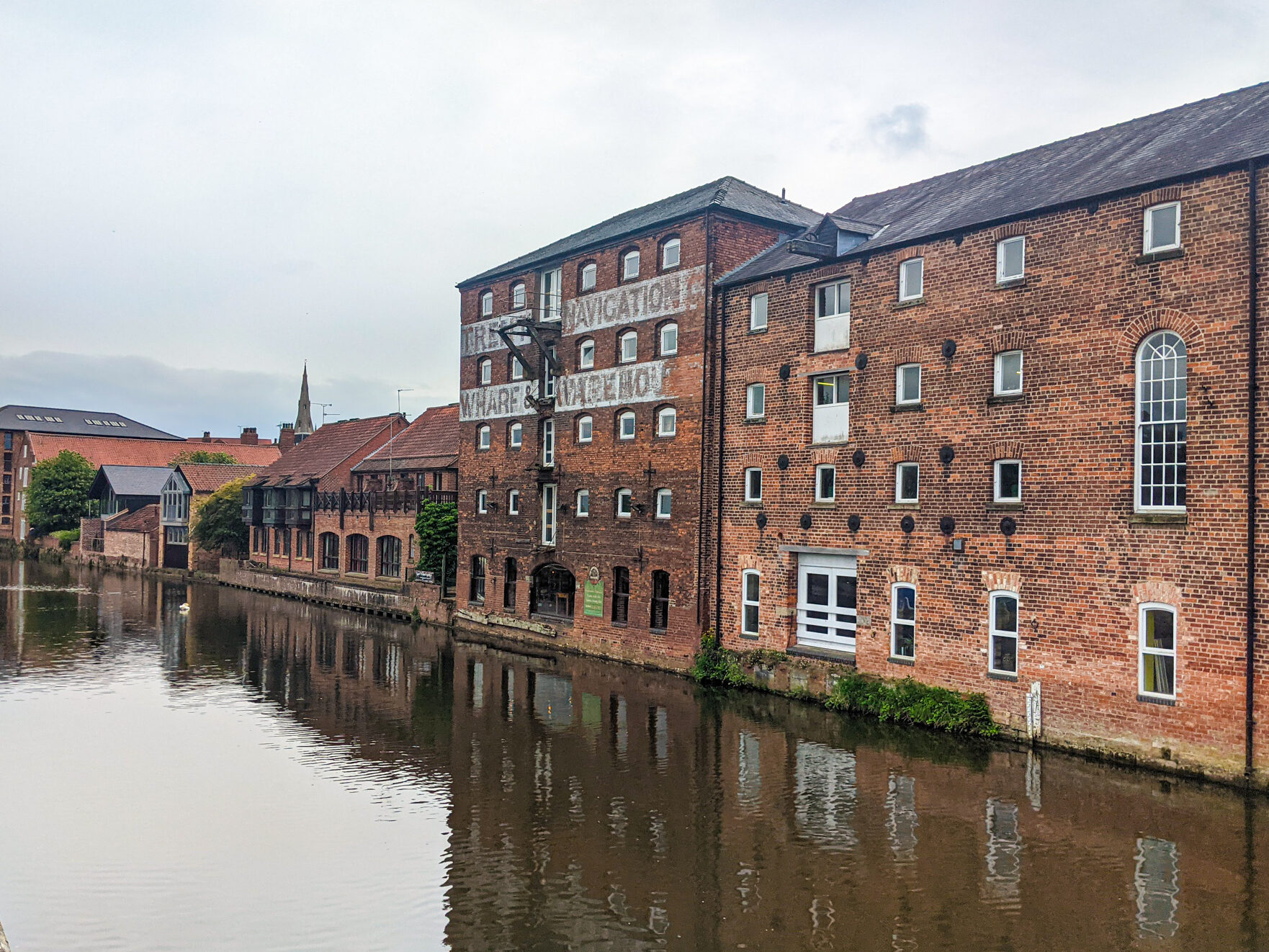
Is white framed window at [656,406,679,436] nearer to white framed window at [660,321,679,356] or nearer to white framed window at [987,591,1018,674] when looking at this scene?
white framed window at [660,321,679,356]

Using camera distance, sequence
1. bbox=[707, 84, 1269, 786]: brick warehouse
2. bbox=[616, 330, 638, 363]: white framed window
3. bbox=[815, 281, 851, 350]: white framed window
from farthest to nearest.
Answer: bbox=[616, 330, 638, 363]: white framed window < bbox=[815, 281, 851, 350]: white framed window < bbox=[707, 84, 1269, 786]: brick warehouse

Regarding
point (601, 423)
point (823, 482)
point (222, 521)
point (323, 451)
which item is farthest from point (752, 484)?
point (222, 521)

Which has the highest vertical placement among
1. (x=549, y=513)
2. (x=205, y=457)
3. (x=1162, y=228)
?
(x=1162, y=228)

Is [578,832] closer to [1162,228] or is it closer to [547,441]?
[1162,228]

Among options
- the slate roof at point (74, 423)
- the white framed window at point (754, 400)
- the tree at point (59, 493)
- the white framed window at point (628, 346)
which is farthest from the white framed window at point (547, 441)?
the slate roof at point (74, 423)

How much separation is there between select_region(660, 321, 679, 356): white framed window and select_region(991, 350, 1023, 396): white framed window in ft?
33.8

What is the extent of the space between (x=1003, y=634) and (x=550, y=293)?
19.8 m

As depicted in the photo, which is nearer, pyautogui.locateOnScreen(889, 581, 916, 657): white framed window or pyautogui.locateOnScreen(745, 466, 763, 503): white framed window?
pyautogui.locateOnScreen(889, 581, 916, 657): white framed window

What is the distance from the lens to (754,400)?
84.6 feet

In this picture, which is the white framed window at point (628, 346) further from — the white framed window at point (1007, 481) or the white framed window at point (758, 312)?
the white framed window at point (1007, 481)

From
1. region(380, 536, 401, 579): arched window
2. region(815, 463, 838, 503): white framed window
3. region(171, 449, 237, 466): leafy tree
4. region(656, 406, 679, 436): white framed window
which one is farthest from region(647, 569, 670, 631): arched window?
region(171, 449, 237, 466): leafy tree

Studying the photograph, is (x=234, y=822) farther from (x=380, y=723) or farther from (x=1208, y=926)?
(x=1208, y=926)

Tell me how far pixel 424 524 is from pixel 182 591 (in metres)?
19.8

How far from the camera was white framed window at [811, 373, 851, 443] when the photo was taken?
23172 mm
